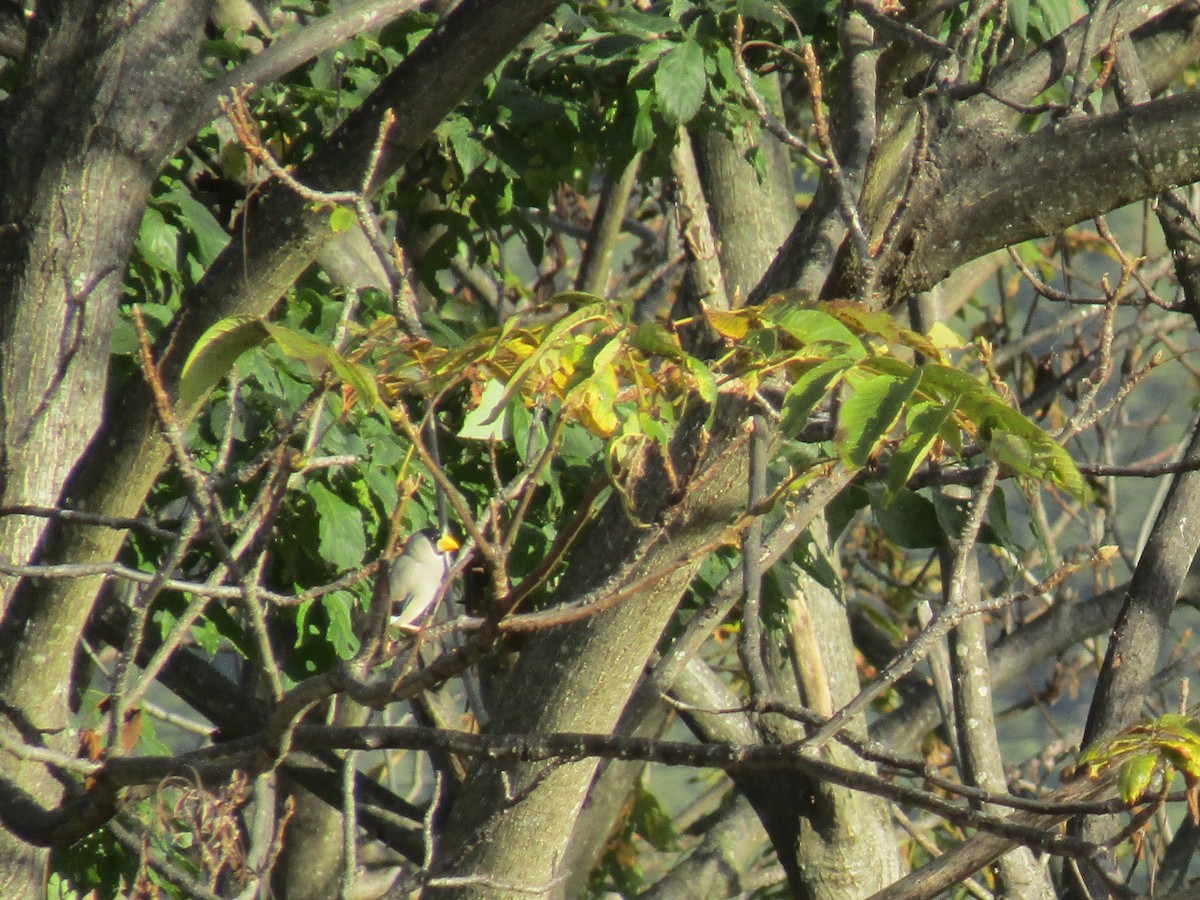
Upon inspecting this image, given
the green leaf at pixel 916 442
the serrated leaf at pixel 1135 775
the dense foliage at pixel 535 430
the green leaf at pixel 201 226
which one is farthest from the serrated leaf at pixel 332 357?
the green leaf at pixel 201 226

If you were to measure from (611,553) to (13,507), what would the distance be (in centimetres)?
92

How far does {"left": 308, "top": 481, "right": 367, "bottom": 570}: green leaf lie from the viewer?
2727 millimetres

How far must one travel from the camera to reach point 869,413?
1185mm

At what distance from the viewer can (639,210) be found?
6.60 metres

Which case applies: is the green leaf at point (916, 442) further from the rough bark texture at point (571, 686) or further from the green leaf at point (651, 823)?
the green leaf at point (651, 823)

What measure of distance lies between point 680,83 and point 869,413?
1.85 m

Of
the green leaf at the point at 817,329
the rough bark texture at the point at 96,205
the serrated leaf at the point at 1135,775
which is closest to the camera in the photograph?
the green leaf at the point at 817,329

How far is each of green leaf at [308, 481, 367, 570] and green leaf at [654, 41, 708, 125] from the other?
1.09 metres

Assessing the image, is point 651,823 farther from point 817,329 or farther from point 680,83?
point 817,329

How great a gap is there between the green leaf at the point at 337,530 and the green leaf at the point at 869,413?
5.62 ft

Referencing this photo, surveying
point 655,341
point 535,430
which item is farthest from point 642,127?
point 655,341

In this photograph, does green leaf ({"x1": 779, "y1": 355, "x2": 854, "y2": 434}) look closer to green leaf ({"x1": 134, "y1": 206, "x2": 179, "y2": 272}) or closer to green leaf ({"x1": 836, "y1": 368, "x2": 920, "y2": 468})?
green leaf ({"x1": 836, "y1": 368, "x2": 920, "y2": 468})

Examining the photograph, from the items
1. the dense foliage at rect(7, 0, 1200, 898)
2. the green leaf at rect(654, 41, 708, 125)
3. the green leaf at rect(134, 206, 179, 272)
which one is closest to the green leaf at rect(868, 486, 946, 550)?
the dense foliage at rect(7, 0, 1200, 898)

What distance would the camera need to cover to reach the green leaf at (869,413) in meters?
1.16
